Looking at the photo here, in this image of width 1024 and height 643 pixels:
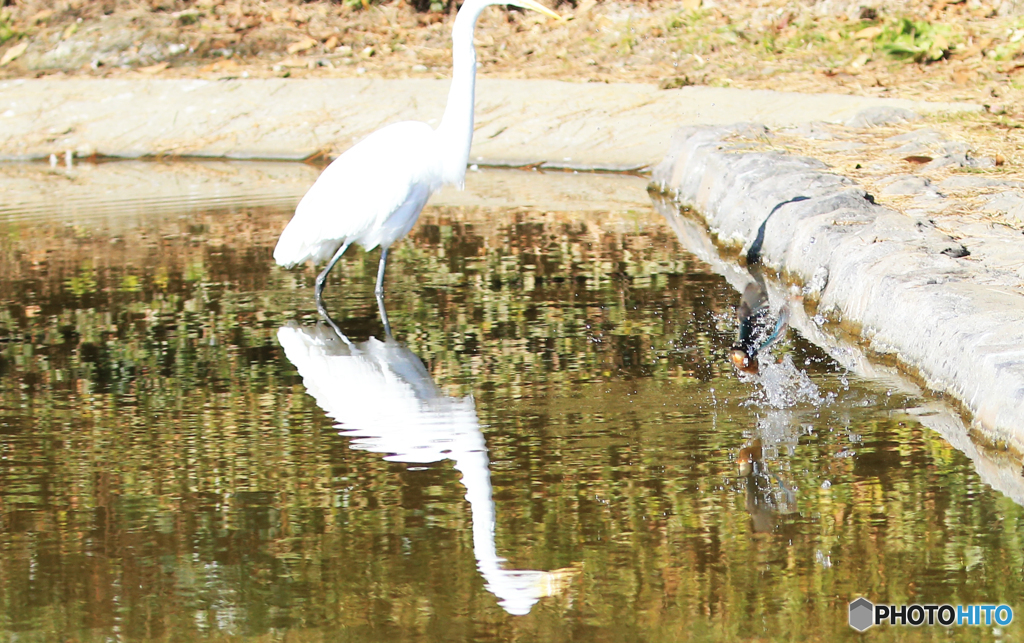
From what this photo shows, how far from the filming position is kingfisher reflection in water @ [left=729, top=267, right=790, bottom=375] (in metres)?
4.86

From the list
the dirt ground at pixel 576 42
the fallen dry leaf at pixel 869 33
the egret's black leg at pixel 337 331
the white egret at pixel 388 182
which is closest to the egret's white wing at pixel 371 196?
the white egret at pixel 388 182

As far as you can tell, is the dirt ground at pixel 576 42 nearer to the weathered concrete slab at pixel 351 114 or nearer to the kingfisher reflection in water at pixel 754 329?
the weathered concrete slab at pixel 351 114

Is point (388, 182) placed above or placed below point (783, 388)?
above

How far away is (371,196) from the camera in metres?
6.72

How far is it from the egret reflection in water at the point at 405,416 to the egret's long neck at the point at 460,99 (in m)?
1.10

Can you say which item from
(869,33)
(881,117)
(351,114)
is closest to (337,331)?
(881,117)

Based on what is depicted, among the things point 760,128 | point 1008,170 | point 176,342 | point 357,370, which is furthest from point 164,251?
point 1008,170

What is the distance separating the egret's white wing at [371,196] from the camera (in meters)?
6.71

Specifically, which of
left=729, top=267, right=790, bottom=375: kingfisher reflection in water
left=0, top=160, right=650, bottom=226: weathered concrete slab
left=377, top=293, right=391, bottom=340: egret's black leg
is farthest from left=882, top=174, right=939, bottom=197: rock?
left=377, top=293, right=391, bottom=340: egret's black leg

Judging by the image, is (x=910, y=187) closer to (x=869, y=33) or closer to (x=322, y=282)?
(x=322, y=282)

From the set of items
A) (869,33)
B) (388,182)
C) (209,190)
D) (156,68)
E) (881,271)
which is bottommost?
(209,190)

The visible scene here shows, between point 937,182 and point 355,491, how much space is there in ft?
15.2

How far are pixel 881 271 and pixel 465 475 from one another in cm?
218

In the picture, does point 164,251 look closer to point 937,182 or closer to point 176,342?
point 176,342
